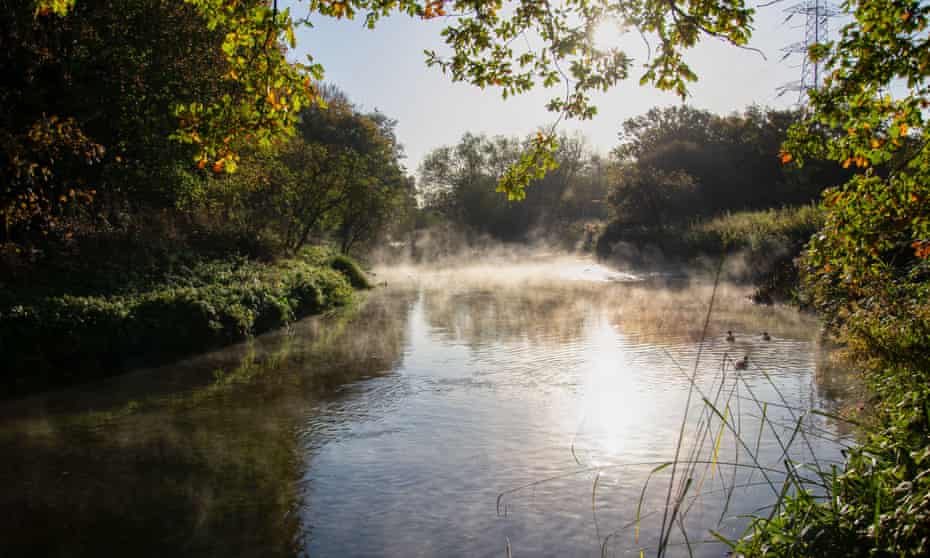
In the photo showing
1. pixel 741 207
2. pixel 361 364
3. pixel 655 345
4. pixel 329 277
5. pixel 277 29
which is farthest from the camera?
pixel 741 207

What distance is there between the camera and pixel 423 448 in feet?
21.1

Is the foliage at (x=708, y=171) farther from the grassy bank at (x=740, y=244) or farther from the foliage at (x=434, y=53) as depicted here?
the foliage at (x=434, y=53)

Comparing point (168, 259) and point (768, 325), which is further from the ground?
point (168, 259)

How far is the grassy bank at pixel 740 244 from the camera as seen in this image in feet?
58.5

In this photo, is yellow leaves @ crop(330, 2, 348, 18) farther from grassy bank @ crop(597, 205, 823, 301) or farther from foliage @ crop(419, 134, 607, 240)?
foliage @ crop(419, 134, 607, 240)

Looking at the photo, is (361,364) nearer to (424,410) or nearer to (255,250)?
(424,410)

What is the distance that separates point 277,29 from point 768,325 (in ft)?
39.0

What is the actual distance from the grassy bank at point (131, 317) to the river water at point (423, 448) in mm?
510

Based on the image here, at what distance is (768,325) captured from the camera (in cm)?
1321

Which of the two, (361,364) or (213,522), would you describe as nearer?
(213,522)

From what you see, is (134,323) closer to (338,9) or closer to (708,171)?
(338,9)

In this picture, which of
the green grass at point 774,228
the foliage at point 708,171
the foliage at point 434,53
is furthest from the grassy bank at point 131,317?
the foliage at point 708,171

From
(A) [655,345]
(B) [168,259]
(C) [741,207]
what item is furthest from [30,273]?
(C) [741,207]

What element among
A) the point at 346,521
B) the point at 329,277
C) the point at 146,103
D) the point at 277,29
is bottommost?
the point at 346,521
